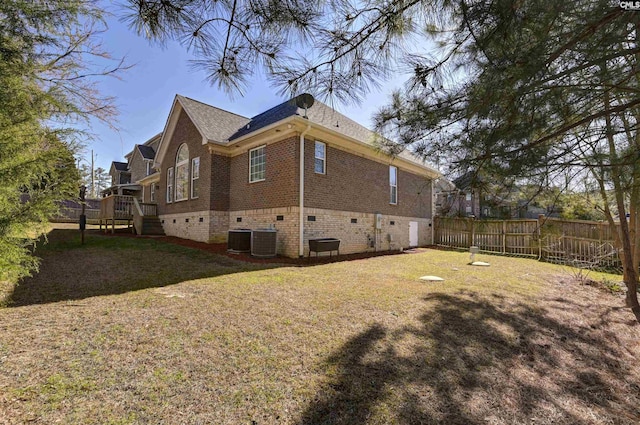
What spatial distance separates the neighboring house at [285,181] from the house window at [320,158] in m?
0.04

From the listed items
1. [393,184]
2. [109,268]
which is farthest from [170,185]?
[393,184]

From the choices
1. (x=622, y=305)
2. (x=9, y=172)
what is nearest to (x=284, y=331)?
(x=9, y=172)

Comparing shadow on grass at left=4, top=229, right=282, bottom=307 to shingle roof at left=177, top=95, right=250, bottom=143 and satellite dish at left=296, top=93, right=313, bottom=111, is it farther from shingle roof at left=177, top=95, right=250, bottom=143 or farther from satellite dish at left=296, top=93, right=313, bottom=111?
shingle roof at left=177, top=95, right=250, bottom=143

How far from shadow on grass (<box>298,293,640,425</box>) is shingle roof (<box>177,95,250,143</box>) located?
11.1 metres

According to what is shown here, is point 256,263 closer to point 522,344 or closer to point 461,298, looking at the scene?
point 461,298

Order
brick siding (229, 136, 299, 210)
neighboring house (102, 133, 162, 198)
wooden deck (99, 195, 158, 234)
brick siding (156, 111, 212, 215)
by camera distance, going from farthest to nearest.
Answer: neighboring house (102, 133, 162, 198) < wooden deck (99, 195, 158, 234) < brick siding (156, 111, 212, 215) < brick siding (229, 136, 299, 210)

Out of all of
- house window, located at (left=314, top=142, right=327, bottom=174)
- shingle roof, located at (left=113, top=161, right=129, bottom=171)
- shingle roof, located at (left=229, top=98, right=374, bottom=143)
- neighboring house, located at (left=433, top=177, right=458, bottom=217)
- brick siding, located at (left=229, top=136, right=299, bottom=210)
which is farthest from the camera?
shingle roof, located at (left=113, top=161, right=129, bottom=171)

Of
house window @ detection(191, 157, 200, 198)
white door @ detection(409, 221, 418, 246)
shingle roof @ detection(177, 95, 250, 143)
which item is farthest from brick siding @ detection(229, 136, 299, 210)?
white door @ detection(409, 221, 418, 246)

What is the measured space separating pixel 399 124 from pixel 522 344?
11.7 ft

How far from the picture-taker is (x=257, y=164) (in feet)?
37.2

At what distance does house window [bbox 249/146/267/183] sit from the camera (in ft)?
36.1

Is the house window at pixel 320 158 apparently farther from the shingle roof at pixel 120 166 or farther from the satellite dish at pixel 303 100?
the shingle roof at pixel 120 166

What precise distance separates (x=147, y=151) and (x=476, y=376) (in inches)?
1089

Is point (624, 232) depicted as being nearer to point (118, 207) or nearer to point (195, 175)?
point (195, 175)
